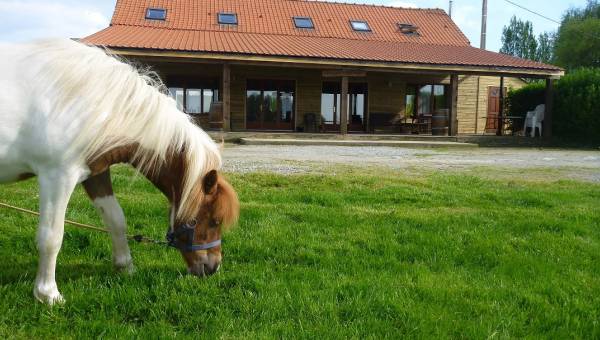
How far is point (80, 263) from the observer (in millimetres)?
3191

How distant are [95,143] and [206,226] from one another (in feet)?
2.40

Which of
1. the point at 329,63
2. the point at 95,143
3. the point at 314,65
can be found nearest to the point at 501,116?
the point at 329,63

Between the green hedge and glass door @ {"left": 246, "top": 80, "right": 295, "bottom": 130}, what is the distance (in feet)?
32.9

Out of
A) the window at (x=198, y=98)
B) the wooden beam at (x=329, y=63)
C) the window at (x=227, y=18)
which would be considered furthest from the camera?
the window at (x=227, y=18)

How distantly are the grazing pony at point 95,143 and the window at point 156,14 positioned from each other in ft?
60.6

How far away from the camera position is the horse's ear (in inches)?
102

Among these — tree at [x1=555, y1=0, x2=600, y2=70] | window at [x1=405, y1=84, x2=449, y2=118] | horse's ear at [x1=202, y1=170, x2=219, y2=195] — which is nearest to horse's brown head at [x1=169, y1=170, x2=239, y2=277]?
horse's ear at [x1=202, y1=170, x2=219, y2=195]

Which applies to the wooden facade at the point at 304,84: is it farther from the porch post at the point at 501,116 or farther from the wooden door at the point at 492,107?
the wooden door at the point at 492,107

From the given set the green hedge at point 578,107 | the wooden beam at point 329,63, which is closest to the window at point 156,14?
the wooden beam at point 329,63

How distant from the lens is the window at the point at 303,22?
2144cm

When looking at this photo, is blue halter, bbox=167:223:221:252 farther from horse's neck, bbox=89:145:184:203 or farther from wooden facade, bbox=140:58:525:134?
wooden facade, bbox=140:58:525:134

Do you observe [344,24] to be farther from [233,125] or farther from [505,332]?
[505,332]

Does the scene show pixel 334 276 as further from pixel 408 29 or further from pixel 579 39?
pixel 579 39

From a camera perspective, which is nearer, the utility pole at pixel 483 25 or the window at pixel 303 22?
the window at pixel 303 22
